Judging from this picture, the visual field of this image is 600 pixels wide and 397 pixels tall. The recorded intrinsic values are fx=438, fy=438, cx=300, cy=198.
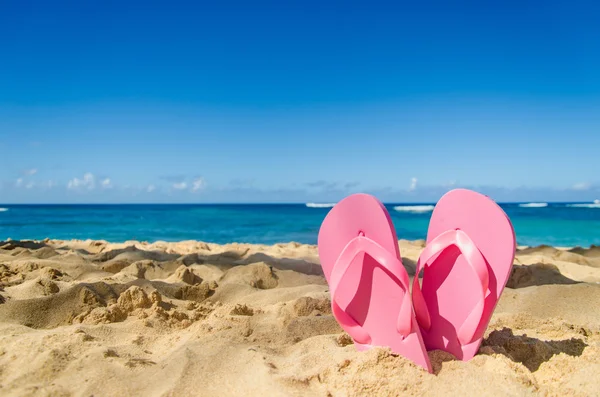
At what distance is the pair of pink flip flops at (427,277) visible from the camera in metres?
2.00

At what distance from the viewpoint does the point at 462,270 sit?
2.15 m

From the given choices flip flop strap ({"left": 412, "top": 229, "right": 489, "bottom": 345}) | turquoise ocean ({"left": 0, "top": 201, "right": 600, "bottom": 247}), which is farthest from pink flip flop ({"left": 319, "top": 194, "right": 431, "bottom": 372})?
turquoise ocean ({"left": 0, "top": 201, "right": 600, "bottom": 247})

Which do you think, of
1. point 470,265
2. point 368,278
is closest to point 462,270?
point 470,265

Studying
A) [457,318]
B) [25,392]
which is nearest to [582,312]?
[457,318]

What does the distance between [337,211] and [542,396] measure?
1.20m

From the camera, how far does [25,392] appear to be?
180 centimetres

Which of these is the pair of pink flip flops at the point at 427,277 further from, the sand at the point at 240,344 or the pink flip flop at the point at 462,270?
the sand at the point at 240,344

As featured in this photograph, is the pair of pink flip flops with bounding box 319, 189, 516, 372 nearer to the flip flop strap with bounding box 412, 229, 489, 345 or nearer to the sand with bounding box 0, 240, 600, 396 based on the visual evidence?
the flip flop strap with bounding box 412, 229, 489, 345

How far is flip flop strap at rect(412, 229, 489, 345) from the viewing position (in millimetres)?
1977

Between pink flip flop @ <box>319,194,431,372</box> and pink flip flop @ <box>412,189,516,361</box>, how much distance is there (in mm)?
137

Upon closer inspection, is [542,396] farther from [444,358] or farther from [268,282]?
[268,282]

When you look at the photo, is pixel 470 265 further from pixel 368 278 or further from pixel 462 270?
pixel 368 278

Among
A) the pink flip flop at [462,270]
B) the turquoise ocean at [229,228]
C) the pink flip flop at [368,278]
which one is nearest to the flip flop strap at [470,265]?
the pink flip flop at [462,270]

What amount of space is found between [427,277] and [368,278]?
32 centimetres
